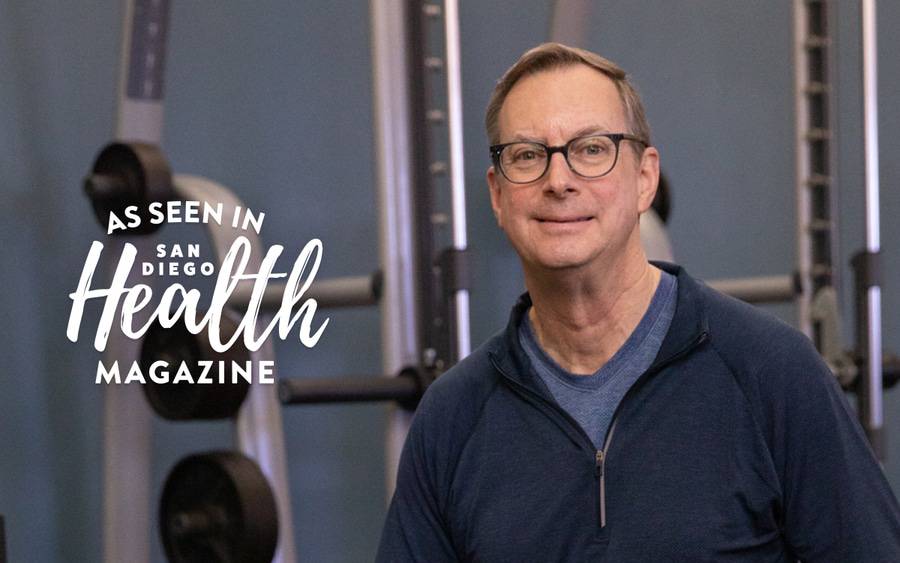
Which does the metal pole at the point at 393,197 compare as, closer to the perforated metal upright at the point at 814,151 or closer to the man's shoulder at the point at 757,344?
the perforated metal upright at the point at 814,151

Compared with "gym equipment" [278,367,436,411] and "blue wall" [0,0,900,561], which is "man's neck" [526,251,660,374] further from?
"blue wall" [0,0,900,561]

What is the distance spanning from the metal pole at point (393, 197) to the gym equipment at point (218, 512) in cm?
40

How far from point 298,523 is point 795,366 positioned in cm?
202

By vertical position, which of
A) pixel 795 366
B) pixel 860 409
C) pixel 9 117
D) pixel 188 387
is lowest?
pixel 860 409

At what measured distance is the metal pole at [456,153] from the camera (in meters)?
2.30

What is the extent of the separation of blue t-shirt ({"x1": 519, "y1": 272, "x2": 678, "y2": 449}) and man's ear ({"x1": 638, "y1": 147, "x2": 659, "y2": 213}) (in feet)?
0.31

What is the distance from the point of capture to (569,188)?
125cm

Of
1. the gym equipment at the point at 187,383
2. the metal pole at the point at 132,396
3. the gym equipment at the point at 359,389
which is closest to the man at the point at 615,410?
the gym equipment at the point at 359,389

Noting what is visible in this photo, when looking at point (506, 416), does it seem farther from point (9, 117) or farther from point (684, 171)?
point (684, 171)

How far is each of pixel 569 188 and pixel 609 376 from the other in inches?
8.0

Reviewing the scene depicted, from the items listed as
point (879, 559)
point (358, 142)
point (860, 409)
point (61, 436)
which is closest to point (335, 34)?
point (358, 142)

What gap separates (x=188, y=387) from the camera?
6.82 ft

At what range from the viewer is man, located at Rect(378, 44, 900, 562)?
120 cm

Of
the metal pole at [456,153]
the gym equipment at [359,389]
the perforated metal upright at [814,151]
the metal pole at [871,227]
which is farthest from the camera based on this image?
the perforated metal upright at [814,151]
